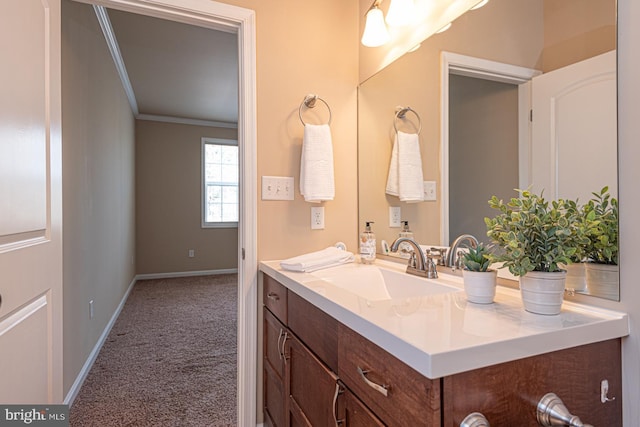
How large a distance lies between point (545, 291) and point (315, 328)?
668 millimetres

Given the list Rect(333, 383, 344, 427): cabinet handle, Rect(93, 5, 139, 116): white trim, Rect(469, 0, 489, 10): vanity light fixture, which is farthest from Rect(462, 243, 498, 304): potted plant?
Rect(93, 5, 139, 116): white trim

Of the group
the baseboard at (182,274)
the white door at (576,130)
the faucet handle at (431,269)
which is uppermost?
the white door at (576,130)

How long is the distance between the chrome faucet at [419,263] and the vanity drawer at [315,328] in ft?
1.40

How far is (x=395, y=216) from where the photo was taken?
5.76 feet

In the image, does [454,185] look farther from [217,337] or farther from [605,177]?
[217,337]

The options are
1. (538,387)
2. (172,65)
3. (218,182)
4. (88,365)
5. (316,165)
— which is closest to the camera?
(538,387)

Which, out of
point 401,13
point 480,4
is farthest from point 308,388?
point 401,13

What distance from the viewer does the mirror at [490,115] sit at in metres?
0.95

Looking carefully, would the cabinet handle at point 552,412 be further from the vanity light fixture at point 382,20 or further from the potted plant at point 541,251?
the vanity light fixture at point 382,20

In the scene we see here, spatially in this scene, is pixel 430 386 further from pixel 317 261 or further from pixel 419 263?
pixel 317 261

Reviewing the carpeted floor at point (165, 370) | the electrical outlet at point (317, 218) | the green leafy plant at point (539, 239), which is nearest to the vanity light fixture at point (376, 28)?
the electrical outlet at point (317, 218)

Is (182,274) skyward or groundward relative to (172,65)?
groundward

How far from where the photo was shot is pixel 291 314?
4.49 ft

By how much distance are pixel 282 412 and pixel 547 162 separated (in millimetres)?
1361
